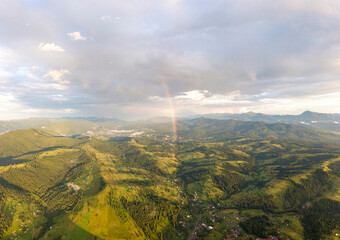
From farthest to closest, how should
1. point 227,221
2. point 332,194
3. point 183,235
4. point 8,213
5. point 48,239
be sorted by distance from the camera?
point 332,194 < point 8,213 < point 227,221 < point 183,235 < point 48,239

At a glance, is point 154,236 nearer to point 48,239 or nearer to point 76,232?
point 76,232

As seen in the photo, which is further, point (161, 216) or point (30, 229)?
point (161, 216)

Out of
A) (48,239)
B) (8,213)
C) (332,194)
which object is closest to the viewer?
(48,239)

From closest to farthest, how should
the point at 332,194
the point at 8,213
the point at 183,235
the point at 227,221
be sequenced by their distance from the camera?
the point at 183,235 → the point at 227,221 → the point at 8,213 → the point at 332,194

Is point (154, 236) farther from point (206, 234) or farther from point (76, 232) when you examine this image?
point (76, 232)

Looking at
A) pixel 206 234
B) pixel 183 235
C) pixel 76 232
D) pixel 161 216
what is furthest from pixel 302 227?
pixel 76 232

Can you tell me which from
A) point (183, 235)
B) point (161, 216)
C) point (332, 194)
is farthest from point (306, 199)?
point (161, 216)

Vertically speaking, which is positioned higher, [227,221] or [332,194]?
[332,194]

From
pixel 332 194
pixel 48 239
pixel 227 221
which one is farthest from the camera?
pixel 332 194

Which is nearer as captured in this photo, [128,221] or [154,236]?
[154,236]
